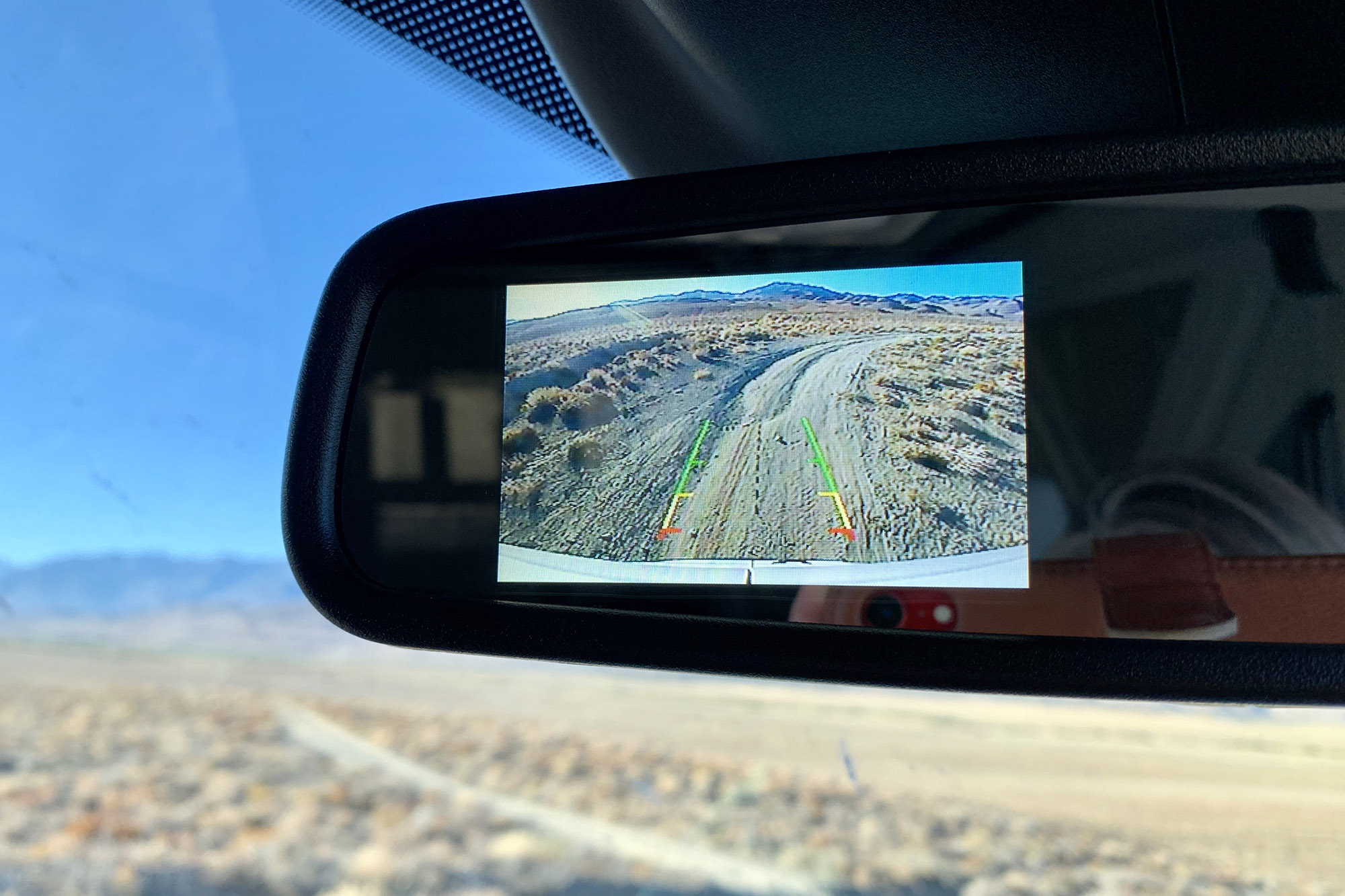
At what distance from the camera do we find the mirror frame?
2.45 ft

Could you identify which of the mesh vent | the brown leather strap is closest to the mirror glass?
the brown leather strap

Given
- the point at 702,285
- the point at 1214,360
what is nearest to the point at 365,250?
the point at 702,285

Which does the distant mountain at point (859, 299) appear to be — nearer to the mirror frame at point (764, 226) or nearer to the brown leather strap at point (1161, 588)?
the mirror frame at point (764, 226)

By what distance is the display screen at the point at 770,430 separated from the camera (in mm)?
852

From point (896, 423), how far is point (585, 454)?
0.30 m

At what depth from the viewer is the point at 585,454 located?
99cm

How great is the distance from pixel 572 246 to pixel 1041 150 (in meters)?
0.44

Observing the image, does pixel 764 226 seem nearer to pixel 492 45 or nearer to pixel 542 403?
pixel 542 403

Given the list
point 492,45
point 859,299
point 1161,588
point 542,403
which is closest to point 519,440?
point 542,403

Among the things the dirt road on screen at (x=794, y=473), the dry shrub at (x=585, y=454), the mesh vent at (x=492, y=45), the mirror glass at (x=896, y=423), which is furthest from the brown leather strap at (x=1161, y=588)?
the mesh vent at (x=492, y=45)

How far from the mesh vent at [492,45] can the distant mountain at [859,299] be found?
0.73 m

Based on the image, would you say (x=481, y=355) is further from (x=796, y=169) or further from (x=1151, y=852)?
(x=1151, y=852)

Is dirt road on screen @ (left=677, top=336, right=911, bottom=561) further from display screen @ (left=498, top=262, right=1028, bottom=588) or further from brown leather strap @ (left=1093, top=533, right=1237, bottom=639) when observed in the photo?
brown leather strap @ (left=1093, top=533, right=1237, bottom=639)

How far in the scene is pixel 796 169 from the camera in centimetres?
87
